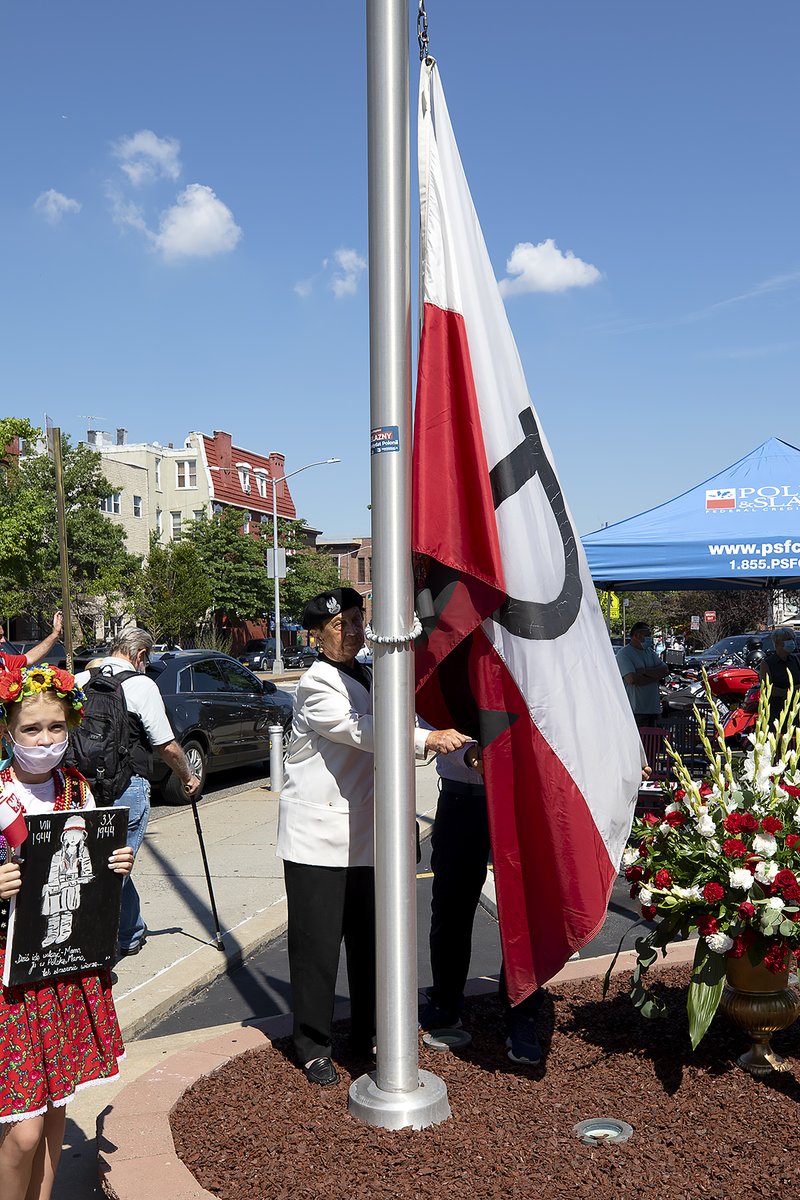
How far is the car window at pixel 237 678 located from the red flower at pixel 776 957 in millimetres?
10883

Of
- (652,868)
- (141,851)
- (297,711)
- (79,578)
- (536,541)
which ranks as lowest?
(141,851)

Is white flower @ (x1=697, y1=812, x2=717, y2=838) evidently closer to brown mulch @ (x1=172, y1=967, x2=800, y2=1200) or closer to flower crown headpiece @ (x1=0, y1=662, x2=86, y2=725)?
brown mulch @ (x1=172, y1=967, x2=800, y2=1200)

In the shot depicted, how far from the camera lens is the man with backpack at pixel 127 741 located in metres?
5.82

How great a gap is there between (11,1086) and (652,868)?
7.65ft

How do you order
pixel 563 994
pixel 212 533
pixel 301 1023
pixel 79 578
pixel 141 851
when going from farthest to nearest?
pixel 212 533, pixel 79 578, pixel 141 851, pixel 563 994, pixel 301 1023

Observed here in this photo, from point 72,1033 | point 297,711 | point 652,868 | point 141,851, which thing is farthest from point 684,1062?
point 141,851

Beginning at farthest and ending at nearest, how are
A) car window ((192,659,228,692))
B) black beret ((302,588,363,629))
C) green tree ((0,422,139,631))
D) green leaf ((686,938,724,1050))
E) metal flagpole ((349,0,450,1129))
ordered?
green tree ((0,422,139,631)) → car window ((192,659,228,692)) → black beret ((302,588,363,629)) → green leaf ((686,938,724,1050)) → metal flagpole ((349,0,450,1129))

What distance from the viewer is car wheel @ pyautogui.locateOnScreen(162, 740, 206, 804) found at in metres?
12.2

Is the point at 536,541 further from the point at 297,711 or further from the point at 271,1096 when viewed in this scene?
the point at 271,1096

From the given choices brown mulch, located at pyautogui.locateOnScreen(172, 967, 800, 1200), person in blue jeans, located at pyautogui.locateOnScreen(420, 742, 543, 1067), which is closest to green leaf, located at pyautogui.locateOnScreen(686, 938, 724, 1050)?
brown mulch, located at pyautogui.locateOnScreen(172, 967, 800, 1200)

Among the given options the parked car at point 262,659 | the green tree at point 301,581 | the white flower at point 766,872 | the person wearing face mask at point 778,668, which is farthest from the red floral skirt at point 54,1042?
the green tree at point 301,581

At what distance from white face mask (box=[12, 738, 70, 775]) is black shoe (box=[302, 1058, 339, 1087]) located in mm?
1645

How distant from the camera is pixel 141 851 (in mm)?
9422

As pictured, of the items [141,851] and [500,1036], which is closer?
[500,1036]
